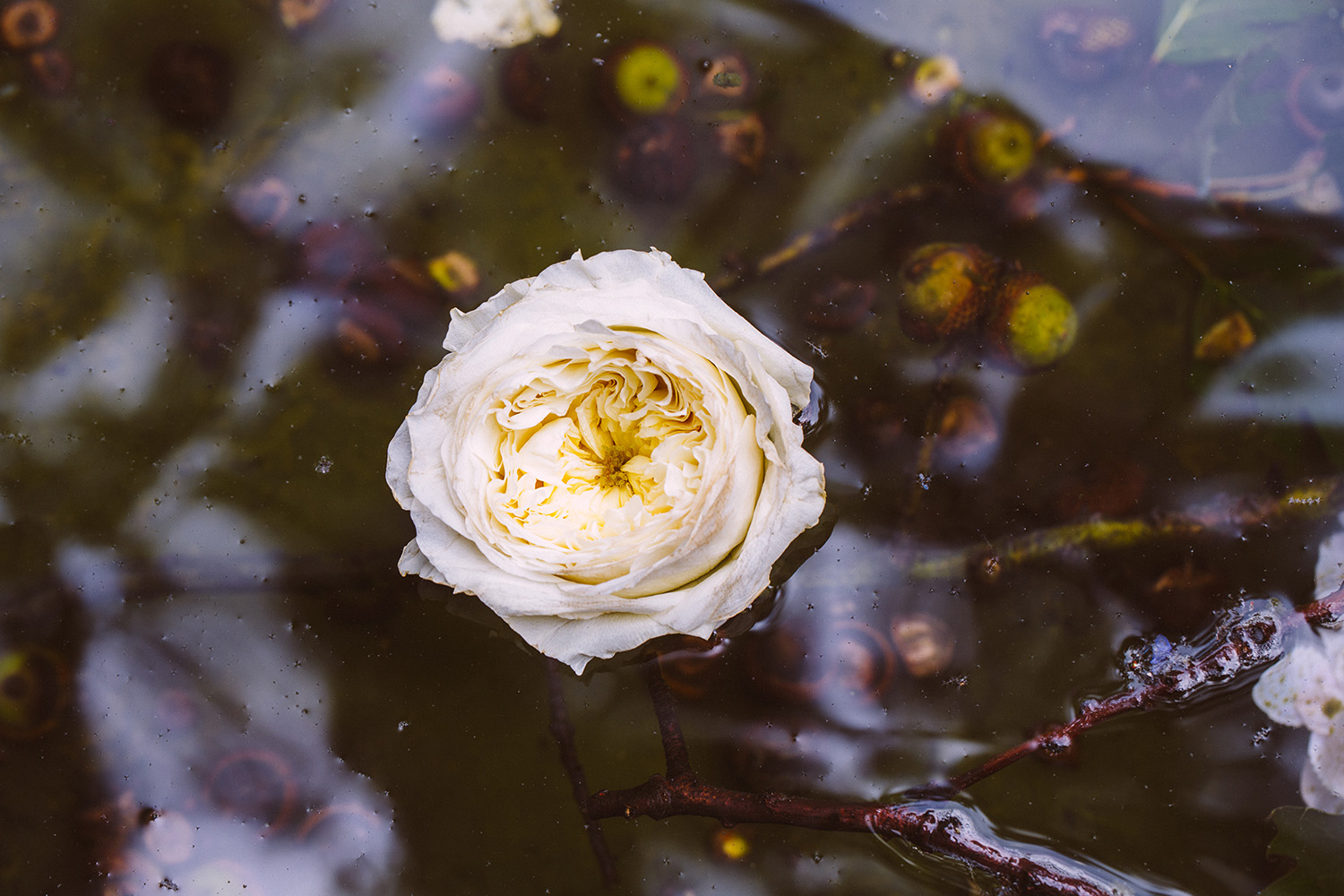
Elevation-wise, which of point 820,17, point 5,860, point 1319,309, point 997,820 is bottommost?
point 5,860

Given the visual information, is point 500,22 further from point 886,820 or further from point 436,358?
point 886,820

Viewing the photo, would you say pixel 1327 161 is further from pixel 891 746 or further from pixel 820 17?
pixel 891 746

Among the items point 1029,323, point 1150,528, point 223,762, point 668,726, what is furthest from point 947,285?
point 223,762

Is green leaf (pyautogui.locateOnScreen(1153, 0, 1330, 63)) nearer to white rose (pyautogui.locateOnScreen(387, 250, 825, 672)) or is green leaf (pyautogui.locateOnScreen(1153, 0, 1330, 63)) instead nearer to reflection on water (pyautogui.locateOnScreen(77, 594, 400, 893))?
white rose (pyautogui.locateOnScreen(387, 250, 825, 672))

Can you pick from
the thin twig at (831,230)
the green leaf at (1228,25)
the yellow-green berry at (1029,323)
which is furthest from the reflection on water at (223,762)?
the green leaf at (1228,25)

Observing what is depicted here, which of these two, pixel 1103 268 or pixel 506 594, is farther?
pixel 1103 268

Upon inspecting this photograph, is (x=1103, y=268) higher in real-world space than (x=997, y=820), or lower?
higher

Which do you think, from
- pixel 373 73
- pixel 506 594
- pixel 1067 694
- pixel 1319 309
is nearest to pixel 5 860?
pixel 506 594
